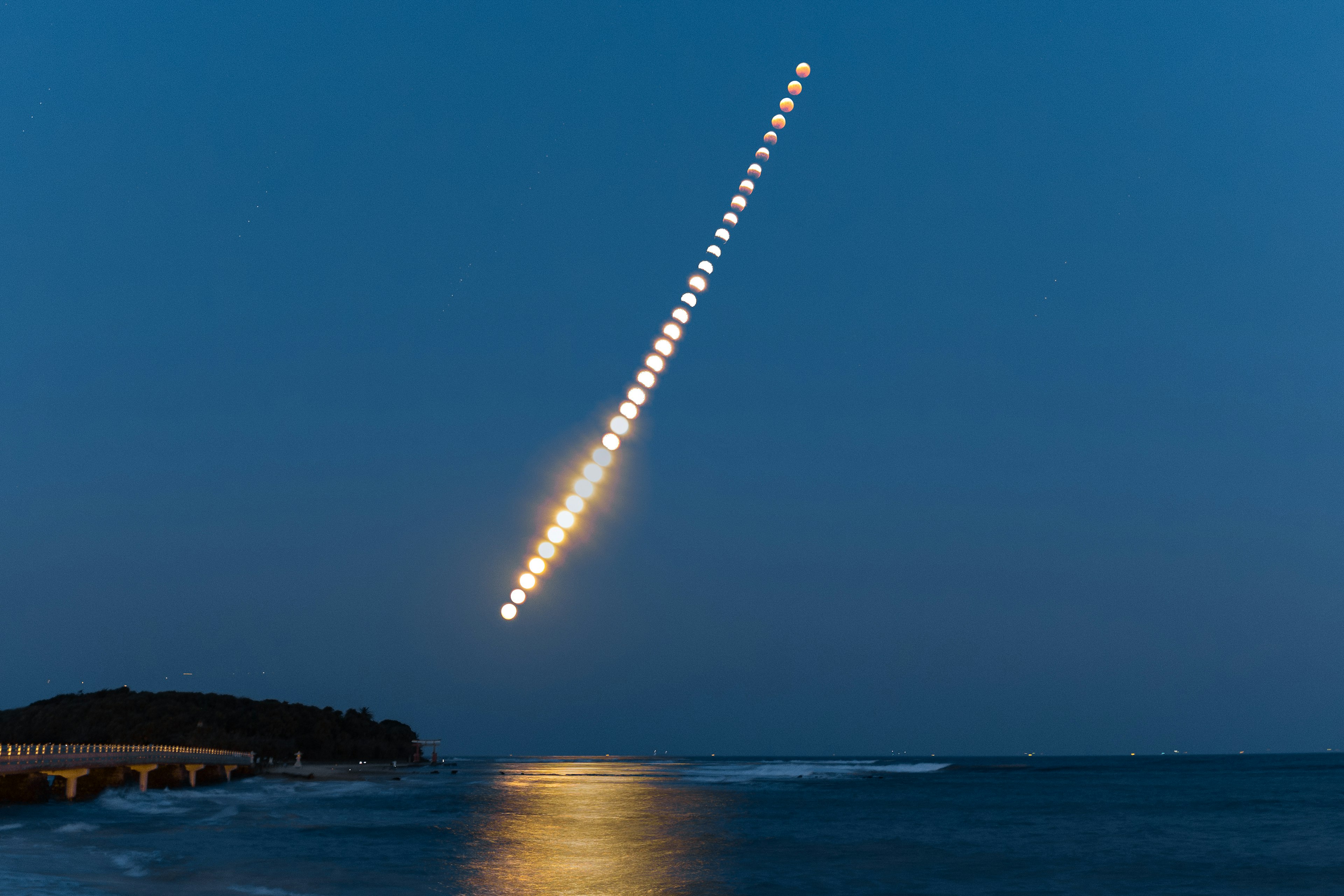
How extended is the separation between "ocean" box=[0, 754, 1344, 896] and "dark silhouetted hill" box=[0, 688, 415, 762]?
6300cm

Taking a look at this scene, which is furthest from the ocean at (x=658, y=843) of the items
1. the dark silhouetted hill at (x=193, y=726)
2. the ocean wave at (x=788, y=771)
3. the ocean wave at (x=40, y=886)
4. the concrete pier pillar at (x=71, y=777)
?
the dark silhouetted hill at (x=193, y=726)

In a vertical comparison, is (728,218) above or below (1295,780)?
above

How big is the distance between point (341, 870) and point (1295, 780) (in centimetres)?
11981

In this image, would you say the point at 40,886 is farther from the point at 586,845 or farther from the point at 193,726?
the point at 193,726

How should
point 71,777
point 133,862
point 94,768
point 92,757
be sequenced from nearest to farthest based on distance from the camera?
point 133,862 → point 71,777 → point 92,757 → point 94,768

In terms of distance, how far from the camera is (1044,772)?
158375 mm

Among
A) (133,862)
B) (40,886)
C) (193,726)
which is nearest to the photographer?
(40,886)

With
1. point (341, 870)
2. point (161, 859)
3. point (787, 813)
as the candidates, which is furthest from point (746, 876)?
point (787, 813)

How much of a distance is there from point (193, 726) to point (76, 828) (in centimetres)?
12291

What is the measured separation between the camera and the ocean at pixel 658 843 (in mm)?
32719

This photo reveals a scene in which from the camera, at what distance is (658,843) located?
46.3 meters

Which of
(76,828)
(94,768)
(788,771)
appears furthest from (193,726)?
(76,828)

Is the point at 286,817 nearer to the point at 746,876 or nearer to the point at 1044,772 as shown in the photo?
the point at 746,876

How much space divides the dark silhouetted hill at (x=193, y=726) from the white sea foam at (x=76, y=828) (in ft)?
287
